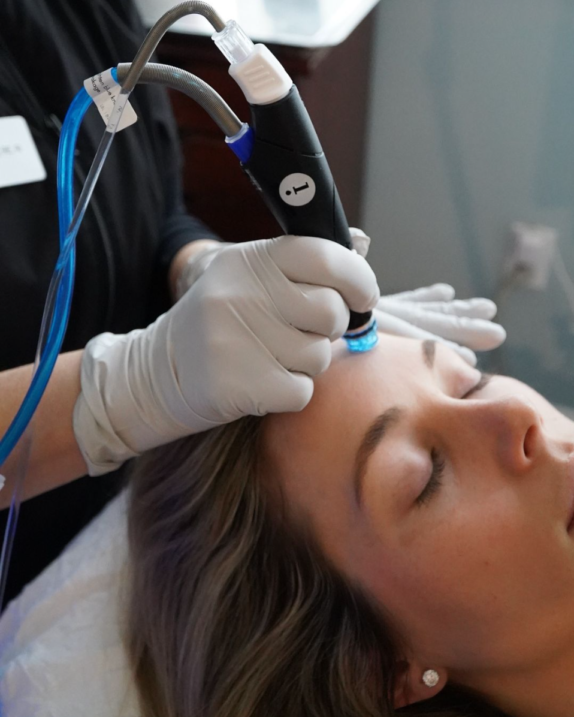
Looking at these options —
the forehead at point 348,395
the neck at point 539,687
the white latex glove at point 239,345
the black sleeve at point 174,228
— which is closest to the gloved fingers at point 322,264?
the white latex glove at point 239,345

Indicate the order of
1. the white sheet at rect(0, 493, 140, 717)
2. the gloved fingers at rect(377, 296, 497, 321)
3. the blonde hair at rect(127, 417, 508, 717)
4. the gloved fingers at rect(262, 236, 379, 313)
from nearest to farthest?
the gloved fingers at rect(262, 236, 379, 313) → the blonde hair at rect(127, 417, 508, 717) → the white sheet at rect(0, 493, 140, 717) → the gloved fingers at rect(377, 296, 497, 321)

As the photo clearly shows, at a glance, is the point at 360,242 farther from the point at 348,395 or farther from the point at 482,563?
the point at 482,563

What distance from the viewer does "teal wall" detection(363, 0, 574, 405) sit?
1.71 meters

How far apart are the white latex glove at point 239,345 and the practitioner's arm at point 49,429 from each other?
0.9 inches

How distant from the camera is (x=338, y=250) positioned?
0.79 metres

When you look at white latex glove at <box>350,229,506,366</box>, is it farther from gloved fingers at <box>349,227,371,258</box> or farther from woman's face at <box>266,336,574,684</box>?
woman's face at <box>266,336,574,684</box>

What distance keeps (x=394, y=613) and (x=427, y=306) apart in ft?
2.06

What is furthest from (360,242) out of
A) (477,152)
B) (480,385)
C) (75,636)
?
(477,152)

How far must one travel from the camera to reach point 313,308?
79 centimetres

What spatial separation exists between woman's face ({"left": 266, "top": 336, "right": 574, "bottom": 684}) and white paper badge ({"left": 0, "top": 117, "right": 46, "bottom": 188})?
507mm

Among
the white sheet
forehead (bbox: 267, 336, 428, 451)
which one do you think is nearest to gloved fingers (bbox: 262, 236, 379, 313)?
forehead (bbox: 267, 336, 428, 451)

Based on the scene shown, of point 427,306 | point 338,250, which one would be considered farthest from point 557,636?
point 427,306

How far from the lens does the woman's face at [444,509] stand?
809 millimetres

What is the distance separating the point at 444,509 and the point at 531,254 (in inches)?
48.8
